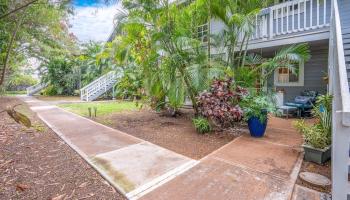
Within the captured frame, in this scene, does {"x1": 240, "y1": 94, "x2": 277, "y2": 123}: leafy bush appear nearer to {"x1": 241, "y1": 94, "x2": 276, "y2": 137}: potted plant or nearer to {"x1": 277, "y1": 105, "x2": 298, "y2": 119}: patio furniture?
{"x1": 241, "y1": 94, "x2": 276, "y2": 137}: potted plant

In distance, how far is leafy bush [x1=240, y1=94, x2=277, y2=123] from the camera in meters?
4.43

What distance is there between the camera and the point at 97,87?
48.7 ft

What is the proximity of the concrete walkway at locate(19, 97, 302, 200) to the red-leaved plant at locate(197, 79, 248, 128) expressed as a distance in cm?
56

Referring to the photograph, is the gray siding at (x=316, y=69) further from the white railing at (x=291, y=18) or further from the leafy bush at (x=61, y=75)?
the leafy bush at (x=61, y=75)

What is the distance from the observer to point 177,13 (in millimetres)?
5469

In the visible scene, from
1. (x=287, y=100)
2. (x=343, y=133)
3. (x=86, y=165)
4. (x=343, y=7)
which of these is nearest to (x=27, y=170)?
(x=86, y=165)

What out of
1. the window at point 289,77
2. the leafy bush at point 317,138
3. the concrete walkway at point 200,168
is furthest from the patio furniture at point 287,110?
the leafy bush at point 317,138

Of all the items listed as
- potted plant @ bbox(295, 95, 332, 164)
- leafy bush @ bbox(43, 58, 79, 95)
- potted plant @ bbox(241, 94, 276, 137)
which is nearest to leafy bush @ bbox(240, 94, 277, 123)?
potted plant @ bbox(241, 94, 276, 137)

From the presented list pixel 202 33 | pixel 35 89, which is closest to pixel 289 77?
pixel 202 33

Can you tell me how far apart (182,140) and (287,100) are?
5.61 metres

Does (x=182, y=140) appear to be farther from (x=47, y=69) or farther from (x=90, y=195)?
(x=47, y=69)

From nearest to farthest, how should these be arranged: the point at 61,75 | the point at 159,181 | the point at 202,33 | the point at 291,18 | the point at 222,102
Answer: the point at 159,181, the point at 222,102, the point at 202,33, the point at 291,18, the point at 61,75

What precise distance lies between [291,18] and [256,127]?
14.5ft

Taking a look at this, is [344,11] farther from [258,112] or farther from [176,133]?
[176,133]
